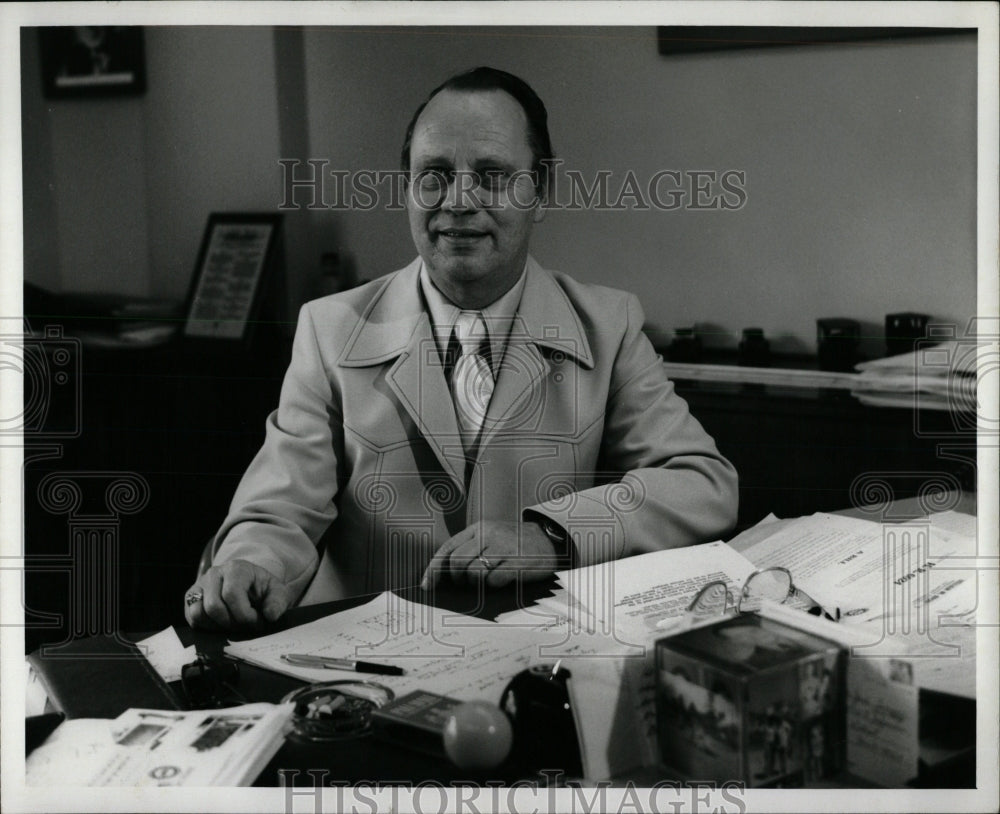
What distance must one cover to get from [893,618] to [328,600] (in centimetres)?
83

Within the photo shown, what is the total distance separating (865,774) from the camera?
4.08ft

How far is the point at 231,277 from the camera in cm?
155

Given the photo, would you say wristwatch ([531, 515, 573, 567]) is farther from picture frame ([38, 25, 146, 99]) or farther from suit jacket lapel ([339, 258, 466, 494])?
picture frame ([38, 25, 146, 99])

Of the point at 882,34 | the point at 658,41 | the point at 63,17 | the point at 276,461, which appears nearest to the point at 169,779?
the point at 276,461

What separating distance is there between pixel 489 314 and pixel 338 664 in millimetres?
579

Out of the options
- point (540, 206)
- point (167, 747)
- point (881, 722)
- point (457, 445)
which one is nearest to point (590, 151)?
point (540, 206)

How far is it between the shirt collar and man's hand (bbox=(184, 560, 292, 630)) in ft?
1.43

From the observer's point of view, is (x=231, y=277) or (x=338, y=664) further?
(x=231, y=277)

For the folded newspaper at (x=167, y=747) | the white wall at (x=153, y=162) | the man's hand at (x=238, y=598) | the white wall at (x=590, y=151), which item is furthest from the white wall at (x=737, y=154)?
the folded newspaper at (x=167, y=747)

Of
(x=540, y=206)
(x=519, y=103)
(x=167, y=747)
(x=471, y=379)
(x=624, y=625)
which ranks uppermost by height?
(x=519, y=103)

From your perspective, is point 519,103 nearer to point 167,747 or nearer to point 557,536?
point 557,536

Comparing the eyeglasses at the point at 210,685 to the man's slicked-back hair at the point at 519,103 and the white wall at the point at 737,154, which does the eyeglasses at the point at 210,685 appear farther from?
the man's slicked-back hair at the point at 519,103

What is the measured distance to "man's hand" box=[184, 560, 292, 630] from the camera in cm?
137

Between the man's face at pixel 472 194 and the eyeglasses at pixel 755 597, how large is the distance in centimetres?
56
